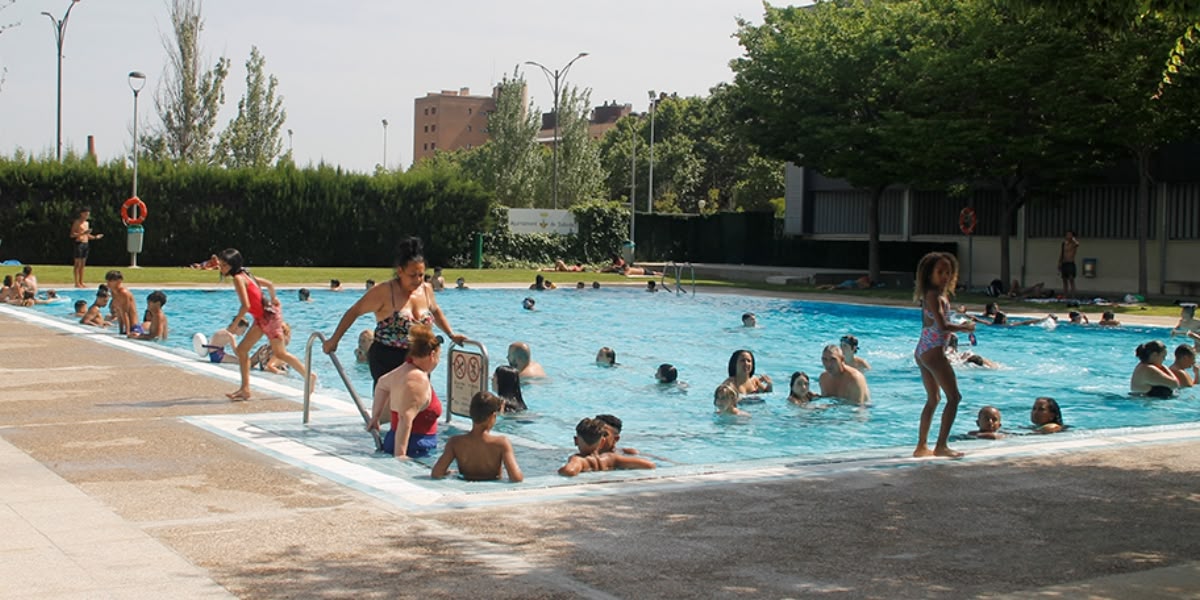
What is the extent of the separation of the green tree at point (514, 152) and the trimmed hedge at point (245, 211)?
20.0 m

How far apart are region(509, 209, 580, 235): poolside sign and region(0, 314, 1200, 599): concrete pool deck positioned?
3898cm

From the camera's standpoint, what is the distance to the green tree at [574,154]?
6850cm

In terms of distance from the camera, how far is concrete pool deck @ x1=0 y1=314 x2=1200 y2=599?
6.09 m

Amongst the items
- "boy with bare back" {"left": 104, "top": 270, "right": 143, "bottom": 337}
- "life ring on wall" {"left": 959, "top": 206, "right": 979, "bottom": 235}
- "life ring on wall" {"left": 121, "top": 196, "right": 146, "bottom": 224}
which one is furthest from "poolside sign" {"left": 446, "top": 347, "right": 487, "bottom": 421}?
"life ring on wall" {"left": 959, "top": 206, "right": 979, "bottom": 235}

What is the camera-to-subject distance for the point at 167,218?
42.4 m

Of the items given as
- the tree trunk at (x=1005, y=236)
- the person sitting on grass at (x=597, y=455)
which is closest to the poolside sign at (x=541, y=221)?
the tree trunk at (x=1005, y=236)

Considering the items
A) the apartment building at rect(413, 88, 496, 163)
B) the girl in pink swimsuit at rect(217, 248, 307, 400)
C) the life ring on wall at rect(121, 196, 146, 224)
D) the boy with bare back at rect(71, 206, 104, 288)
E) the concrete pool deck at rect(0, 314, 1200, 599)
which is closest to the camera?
the concrete pool deck at rect(0, 314, 1200, 599)

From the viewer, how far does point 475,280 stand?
38969 millimetres

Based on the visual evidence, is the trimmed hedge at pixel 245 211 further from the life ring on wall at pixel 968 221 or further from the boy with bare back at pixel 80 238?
the life ring on wall at pixel 968 221

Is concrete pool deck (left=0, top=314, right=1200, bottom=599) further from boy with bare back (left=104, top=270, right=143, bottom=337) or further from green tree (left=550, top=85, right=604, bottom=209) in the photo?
green tree (left=550, top=85, right=604, bottom=209)

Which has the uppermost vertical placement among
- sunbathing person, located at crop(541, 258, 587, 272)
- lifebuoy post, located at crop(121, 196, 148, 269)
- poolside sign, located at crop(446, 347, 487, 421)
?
lifebuoy post, located at crop(121, 196, 148, 269)

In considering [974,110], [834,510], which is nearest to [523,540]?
[834,510]

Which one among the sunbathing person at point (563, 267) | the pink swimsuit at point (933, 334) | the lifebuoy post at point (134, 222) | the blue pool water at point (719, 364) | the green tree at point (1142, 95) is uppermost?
the green tree at point (1142, 95)

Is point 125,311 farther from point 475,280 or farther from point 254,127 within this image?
point 254,127
